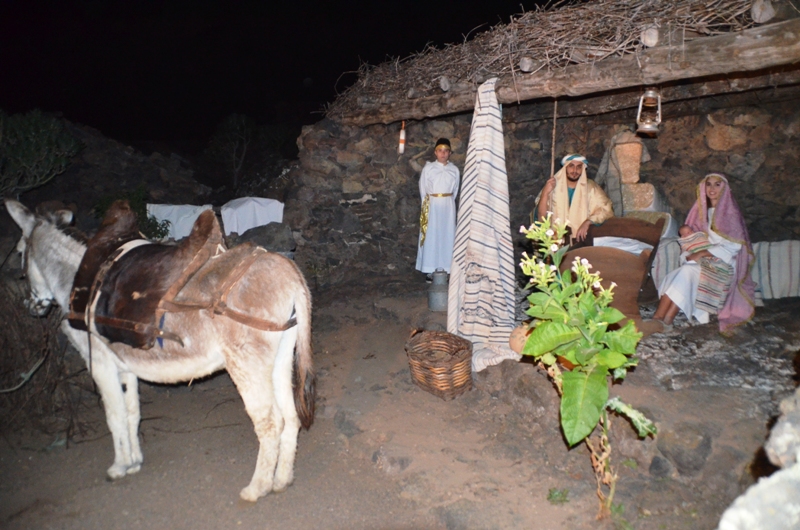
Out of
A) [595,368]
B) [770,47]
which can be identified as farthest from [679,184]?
[595,368]

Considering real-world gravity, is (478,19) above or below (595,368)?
above

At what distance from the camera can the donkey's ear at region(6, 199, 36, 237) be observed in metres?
3.99

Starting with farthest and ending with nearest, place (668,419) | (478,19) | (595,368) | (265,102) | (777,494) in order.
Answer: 1. (265,102)
2. (478,19)
3. (668,419)
4. (595,368)
5. (777,494)

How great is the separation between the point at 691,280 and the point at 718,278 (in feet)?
0.79

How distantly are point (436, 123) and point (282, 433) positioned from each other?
5.54 metres

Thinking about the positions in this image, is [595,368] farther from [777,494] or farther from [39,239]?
[39,239]

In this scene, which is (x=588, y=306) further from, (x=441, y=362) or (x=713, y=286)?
(x=713, y=286)

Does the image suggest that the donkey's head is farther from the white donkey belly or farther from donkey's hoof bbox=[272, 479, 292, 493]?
donkey's hoof bbox=[272, 479, 292, 493]

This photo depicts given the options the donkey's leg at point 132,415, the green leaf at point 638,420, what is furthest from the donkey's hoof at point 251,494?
the green leaf at point 638,420

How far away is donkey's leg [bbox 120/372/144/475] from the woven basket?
7.38 feet

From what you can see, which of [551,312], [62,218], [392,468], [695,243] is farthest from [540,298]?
[62,218]

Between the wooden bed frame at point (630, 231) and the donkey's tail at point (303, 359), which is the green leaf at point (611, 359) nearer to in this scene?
the donkey's tail at point (303, 359)

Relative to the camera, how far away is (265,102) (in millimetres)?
22172

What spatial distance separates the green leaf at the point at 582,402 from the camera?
2439 mm
